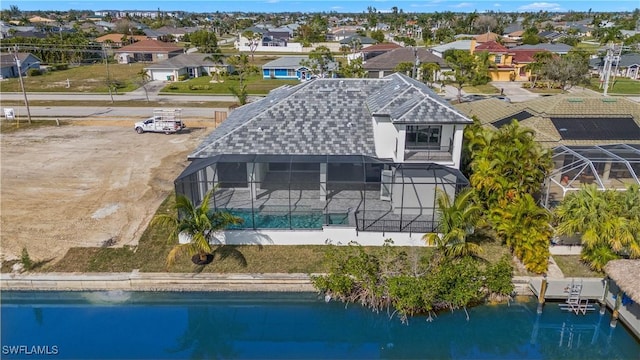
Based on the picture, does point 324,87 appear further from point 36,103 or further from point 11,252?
point 36,103

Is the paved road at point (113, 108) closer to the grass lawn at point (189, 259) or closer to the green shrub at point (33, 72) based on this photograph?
the green shrub at point (33, 72)

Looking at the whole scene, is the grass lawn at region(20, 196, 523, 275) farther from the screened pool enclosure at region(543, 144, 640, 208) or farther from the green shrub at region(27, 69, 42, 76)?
the green shrub at region(27, 69, 42, 76)

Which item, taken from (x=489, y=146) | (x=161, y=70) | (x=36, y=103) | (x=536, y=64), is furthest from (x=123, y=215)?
(x=536, y=64)

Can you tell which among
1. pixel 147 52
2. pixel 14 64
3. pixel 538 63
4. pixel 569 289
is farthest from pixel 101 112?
pixel 538 63

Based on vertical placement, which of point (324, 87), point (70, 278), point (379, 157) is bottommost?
point (70, 278)

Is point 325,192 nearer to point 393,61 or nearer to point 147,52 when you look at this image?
point 393,61

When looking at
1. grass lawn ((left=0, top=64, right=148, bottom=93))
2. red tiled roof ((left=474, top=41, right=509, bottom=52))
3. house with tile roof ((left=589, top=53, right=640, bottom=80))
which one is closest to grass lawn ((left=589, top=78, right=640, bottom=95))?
house with tile roof ((left=589, top=53, right=640, bottom=80))
